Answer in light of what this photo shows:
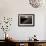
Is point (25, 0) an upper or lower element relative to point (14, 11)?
upper

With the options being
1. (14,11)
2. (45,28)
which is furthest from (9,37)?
(45,28)

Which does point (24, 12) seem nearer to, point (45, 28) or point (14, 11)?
point (14, 11)

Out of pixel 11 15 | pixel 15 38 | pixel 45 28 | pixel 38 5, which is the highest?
pixel 38 5

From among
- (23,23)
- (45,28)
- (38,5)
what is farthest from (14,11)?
(45,28)

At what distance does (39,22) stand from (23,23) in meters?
0.56

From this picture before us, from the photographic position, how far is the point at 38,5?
4227 mm

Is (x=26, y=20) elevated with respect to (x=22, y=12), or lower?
lower

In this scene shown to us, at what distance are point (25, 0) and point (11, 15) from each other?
2.36 ft

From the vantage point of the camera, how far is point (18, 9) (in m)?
4.25

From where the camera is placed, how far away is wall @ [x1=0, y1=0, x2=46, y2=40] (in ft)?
13.7

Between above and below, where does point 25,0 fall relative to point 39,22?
above

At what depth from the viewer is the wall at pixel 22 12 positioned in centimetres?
418

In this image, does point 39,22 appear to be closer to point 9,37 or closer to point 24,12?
point 24,12

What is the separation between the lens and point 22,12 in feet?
13.9
